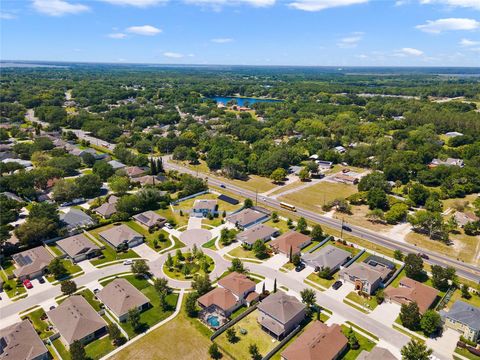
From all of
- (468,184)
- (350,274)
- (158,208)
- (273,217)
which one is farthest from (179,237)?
(468,184)

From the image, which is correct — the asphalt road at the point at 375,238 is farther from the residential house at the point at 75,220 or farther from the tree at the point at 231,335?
the tree at the point at 231,335

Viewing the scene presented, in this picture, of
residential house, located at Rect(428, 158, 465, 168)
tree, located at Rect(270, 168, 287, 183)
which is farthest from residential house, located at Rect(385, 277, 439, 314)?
residential house, located at Rect(428, 158, 465, 168)

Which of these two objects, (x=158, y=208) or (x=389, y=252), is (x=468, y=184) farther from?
(x=158, y=208)

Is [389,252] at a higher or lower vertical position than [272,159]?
lower

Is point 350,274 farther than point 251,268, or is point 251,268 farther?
point 251,268

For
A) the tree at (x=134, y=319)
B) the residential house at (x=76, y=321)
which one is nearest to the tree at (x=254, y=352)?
the tree at (x=134, y=319)

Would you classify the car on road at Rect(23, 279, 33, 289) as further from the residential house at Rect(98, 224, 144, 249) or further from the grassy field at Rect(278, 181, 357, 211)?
the grassy field at Rect(278, 181, 357, 211)
